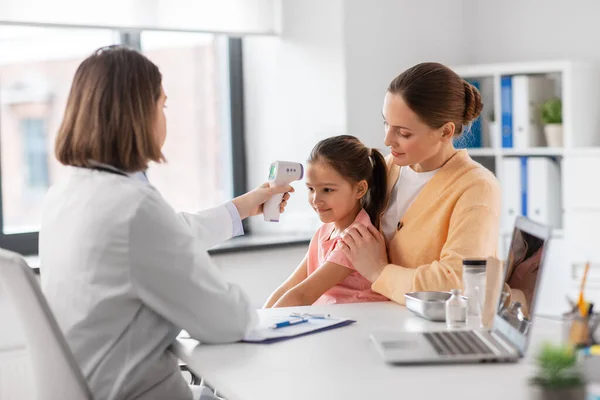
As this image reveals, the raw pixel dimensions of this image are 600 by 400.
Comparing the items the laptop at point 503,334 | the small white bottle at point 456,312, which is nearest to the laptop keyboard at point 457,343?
the laptop at point 503,334

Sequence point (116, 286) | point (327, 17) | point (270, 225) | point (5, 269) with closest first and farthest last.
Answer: point (5, 269)
point (116, 286)
point (327, 17)
point (270, 225)

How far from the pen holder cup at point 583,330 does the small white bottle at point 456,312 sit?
420mm

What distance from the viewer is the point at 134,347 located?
5.69 feet

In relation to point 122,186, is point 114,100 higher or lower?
higher

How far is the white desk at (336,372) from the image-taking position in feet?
4.72

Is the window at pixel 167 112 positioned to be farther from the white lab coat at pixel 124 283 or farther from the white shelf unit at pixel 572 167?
the white lab coat at pixel 124 283

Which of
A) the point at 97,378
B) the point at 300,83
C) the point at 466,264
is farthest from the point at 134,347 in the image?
the point at 300,83

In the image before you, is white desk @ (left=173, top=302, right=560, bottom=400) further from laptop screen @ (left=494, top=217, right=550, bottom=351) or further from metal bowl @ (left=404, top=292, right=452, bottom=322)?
metal bowl @ (left=404, top=292, right=452, bottom=322)

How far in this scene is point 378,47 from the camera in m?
4.02

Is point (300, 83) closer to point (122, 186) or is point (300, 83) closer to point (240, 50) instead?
point (240, 50)

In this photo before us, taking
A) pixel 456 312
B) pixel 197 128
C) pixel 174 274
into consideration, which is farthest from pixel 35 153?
pixel 456 312

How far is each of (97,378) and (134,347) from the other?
0.30 ft

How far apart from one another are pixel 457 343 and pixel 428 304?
0.32 meters

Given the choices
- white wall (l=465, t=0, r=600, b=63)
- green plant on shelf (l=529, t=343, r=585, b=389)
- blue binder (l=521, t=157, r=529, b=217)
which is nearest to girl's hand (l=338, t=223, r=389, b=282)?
green plant on shelf (l=529, t=343, r=585, b=389)
